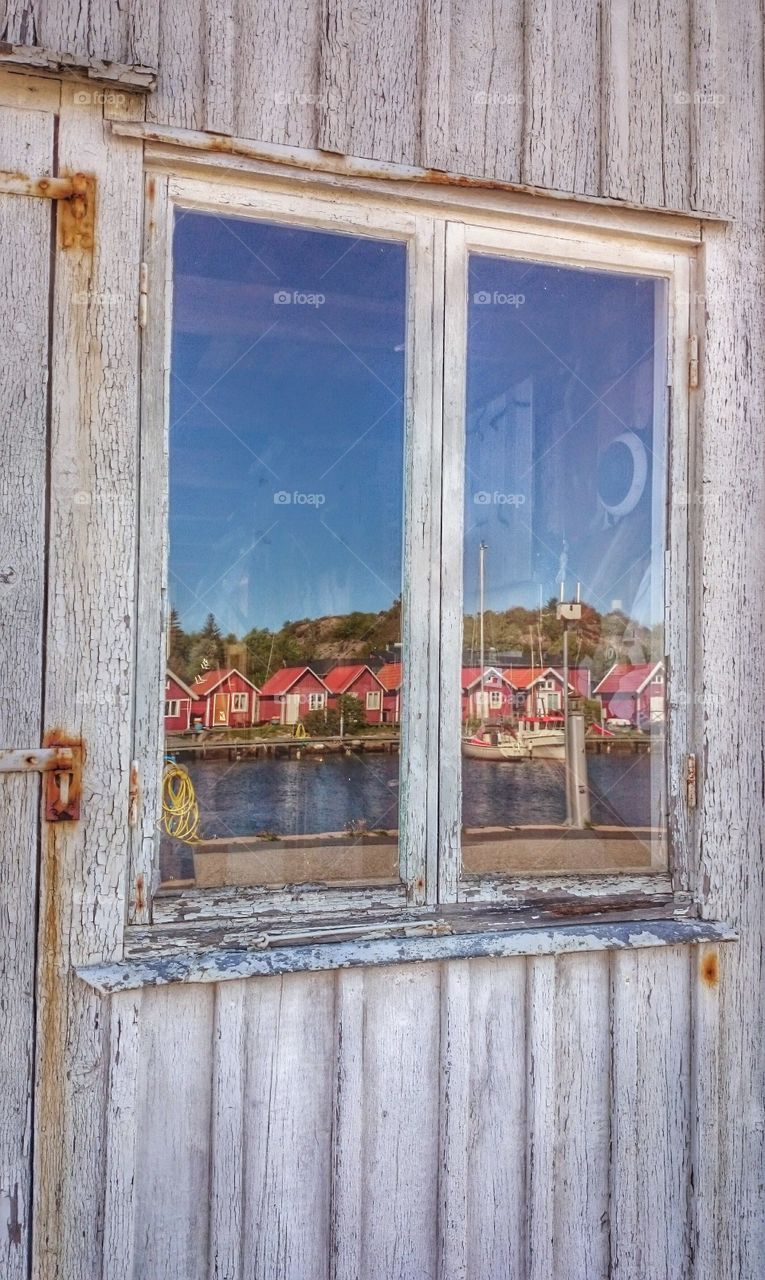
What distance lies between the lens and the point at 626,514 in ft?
6.97

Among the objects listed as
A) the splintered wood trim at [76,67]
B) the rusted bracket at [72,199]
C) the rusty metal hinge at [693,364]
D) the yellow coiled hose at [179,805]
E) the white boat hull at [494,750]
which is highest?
the splintered wood trim at [76,67]

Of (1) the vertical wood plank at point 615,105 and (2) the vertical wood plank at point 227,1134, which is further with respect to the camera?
(1) the vertical wood plank at point 615,105

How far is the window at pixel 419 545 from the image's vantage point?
6.05ft

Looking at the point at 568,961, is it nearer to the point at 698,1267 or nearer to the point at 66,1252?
the point at 698,1267

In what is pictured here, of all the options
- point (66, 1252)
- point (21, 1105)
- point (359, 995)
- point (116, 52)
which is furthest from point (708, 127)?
point (66, 1252)

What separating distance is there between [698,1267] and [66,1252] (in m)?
1.34

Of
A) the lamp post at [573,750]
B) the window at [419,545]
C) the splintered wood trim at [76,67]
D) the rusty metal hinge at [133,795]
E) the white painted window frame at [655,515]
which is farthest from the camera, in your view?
the lamp post at [573,750]

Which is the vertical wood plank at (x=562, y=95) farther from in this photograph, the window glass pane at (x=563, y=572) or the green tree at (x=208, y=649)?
the green tree at (x=208, y=649)

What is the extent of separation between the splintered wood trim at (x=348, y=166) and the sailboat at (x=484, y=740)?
0.75 metres

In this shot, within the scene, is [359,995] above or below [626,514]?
below

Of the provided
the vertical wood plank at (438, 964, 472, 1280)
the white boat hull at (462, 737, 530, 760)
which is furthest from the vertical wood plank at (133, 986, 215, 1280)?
the white boat hull at (462, 737, 530, 760)

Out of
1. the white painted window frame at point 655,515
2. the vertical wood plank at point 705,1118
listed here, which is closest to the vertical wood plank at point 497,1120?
the white painted window frame at point 655,515

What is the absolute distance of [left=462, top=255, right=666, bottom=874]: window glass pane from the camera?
6.57ft

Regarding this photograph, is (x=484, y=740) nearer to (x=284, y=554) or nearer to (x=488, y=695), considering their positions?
(x=488, y=695)
